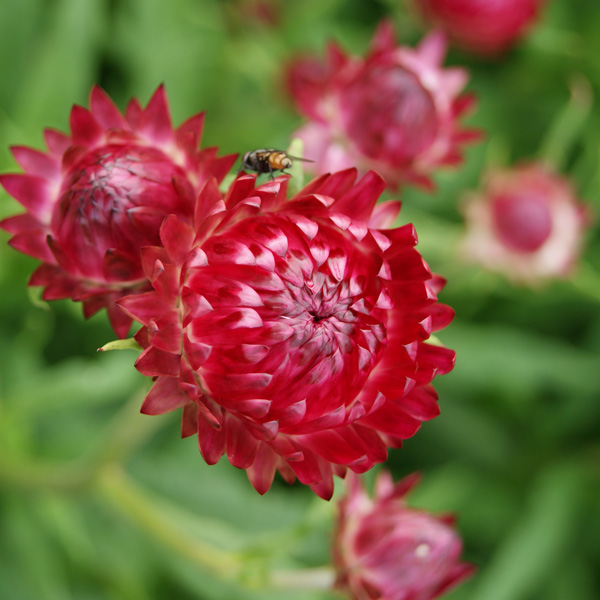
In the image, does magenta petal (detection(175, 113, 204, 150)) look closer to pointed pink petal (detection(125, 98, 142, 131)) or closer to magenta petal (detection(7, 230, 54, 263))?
pointed pink petal (detection(125, 98, 142, 131))

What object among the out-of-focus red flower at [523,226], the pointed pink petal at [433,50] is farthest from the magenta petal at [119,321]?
the out-of-focus red flower at [523,226]

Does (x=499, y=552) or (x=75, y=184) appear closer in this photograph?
(x=75, y=184)

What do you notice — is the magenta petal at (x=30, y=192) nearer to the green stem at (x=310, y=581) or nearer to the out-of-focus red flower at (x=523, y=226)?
the green stem at (x=310, y=581)

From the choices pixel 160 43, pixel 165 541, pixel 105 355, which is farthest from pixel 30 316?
pixel 160 43

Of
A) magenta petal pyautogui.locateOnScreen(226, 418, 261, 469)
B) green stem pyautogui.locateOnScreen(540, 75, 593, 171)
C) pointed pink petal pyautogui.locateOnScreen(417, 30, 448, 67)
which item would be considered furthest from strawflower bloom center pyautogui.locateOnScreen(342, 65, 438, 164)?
green stem pyautogui.locateOnScreen(540, 75, 593, 171)

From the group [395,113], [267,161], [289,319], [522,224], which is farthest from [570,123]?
[289,319]

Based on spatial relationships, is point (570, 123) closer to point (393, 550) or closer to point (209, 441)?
point (393, 550)

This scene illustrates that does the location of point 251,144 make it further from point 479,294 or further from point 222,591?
point 222,591
